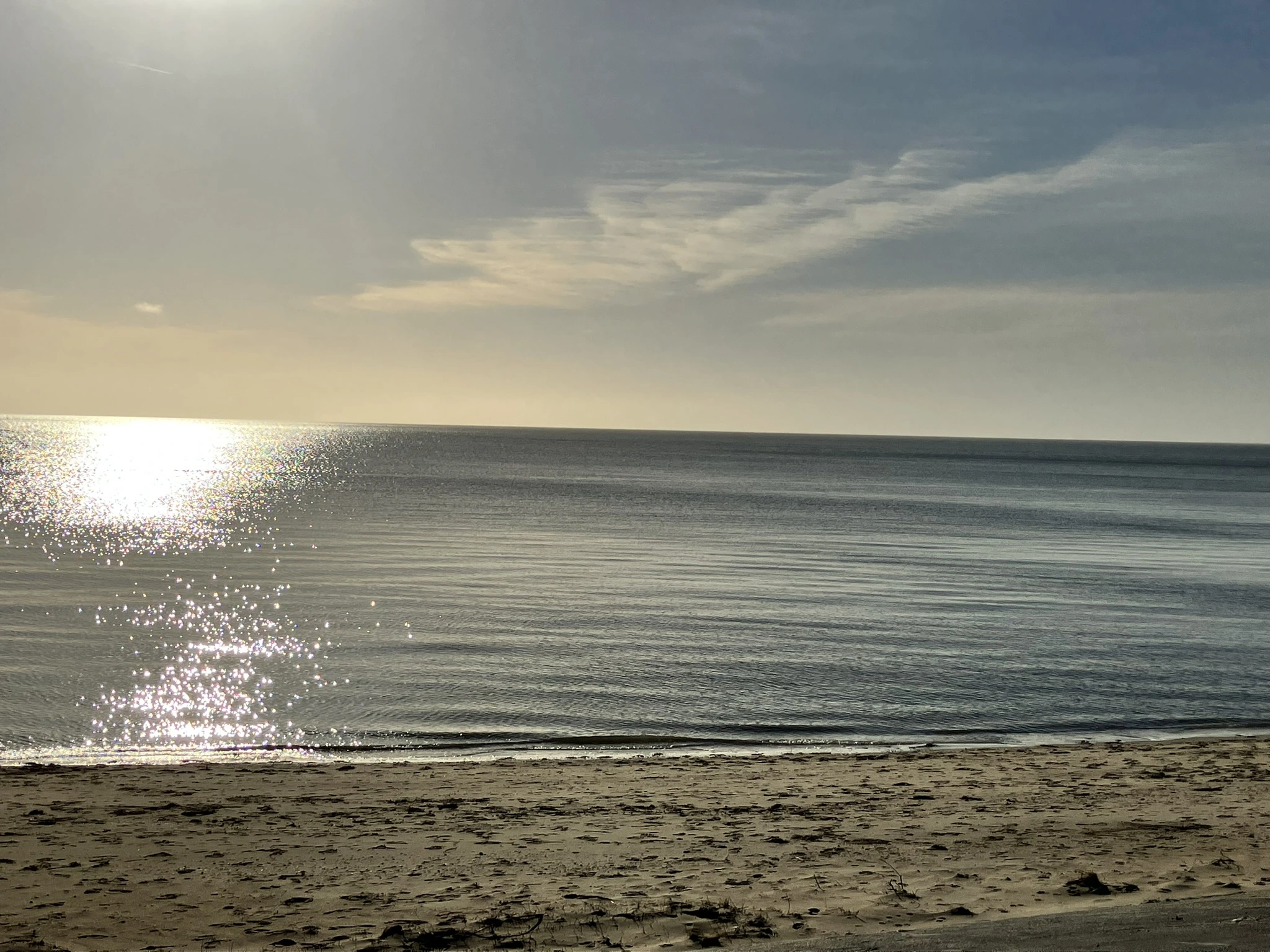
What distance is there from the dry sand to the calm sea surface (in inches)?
152

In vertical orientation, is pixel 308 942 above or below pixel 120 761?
above

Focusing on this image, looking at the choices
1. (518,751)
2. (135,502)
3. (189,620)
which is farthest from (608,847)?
(135,502)

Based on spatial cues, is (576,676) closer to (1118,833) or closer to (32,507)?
(1118,833)

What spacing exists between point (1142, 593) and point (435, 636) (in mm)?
30289

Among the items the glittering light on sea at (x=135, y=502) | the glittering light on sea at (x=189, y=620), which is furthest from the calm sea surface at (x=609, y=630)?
the glittering light on sea at (x=135, y=502)

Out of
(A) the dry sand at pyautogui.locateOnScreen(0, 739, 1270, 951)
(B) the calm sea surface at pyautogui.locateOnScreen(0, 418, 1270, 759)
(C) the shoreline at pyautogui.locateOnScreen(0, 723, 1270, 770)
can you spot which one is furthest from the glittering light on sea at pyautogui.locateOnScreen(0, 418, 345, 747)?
(A) the dry sand at pyautogui.locateOnScreen(0, 739, 1270, 951)

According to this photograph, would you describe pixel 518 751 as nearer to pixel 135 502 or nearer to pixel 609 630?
pixel 609 630

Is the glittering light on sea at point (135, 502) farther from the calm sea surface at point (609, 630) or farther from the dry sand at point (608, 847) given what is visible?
the dry sand at point (608, 847)

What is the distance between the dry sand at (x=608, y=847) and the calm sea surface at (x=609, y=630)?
386cm

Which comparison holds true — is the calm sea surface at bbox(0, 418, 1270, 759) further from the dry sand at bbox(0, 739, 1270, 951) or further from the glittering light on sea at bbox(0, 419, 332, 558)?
the dry sand at bbox(0, 739, 1270, 951)

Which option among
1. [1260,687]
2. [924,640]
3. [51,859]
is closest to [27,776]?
[51,859]

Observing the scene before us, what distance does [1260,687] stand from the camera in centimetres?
2769

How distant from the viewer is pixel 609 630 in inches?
1336

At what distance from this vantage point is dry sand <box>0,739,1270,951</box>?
417 inches
